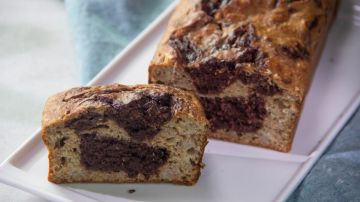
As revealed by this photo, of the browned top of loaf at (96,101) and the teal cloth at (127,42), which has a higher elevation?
the browned top of loaf at (96,101)

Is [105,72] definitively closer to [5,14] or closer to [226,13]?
[226,13]

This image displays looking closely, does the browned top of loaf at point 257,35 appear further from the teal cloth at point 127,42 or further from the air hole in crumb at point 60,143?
the air hole in crumb at point 60,143

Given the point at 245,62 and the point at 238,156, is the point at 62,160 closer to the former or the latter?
the point at 238,156

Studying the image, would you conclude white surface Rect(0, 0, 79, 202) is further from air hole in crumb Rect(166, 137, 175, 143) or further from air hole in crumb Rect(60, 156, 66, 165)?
air hole in crumb Rect(166, 137, 175, 143)

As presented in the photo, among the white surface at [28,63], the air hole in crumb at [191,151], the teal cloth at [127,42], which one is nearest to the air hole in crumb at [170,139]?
the air hole in crumb at [191,151]

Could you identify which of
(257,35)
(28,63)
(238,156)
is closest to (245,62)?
(257,35)
